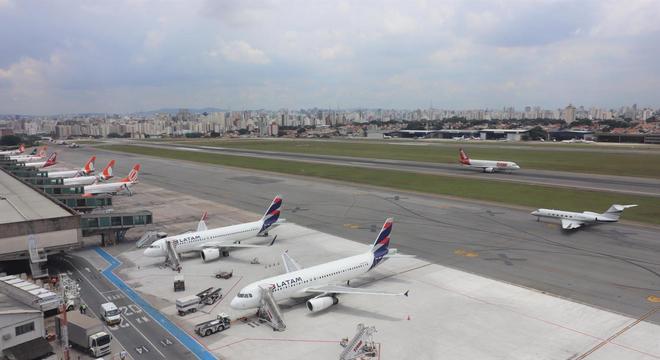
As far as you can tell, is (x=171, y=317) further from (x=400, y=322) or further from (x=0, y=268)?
(x=0, y=268)

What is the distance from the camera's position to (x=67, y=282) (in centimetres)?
3994

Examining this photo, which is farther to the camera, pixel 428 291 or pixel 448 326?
pixel 428 291

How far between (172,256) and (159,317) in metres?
12.9

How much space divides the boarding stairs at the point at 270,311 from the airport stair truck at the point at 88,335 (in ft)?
37.3

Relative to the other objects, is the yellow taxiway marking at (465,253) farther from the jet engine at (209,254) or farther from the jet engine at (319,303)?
the jet engine at (209,254)

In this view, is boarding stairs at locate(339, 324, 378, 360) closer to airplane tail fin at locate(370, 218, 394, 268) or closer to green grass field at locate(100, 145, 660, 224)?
airplane tail fin at locate(370, 218, 394, 268)

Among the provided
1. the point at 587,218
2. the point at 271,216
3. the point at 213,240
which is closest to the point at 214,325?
the point at 213,240

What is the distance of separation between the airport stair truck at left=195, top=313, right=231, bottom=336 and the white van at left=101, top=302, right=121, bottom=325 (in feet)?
22.2

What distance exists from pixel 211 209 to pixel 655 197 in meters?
86.5

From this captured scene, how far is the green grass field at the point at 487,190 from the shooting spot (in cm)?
8106

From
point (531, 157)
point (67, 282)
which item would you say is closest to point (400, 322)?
point (67, 282)

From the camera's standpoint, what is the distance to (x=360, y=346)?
30922mm

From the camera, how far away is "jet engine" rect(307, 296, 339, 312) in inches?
1476

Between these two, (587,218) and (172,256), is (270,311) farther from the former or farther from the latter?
(587,218)
